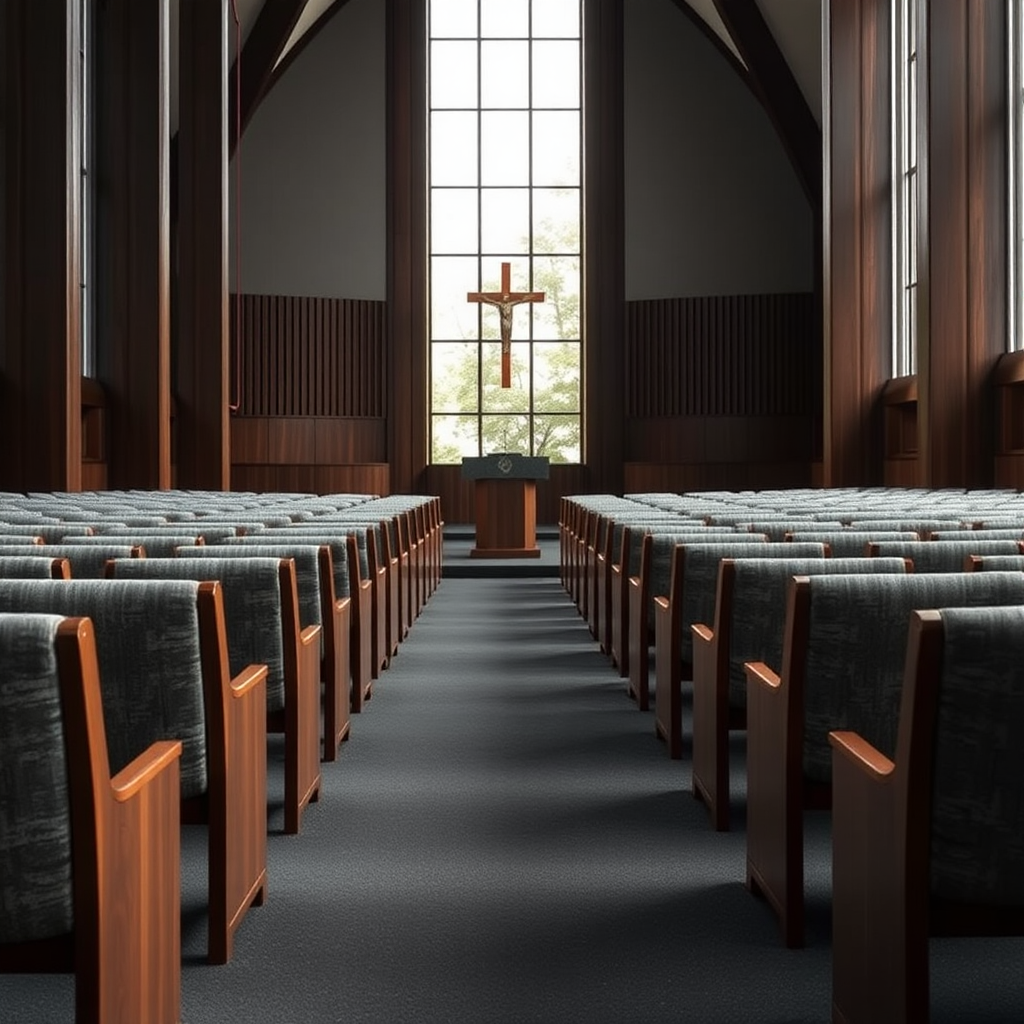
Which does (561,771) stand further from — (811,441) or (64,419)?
(811,441)

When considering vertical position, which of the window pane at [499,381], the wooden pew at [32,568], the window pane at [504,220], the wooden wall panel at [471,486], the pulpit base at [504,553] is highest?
the window pane at [504,220]

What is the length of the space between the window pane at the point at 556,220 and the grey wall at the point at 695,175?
2.38 ft

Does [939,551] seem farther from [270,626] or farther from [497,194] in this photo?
[497,194]

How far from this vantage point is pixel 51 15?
36.5 feet

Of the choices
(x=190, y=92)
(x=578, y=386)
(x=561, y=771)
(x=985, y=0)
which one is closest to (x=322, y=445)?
(x=578, y=386)

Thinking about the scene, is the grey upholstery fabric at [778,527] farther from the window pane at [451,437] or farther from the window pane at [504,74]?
the window pane at [504,74]

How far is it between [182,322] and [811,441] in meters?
8.33

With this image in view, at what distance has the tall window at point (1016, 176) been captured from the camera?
1106cm

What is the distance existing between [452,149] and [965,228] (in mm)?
8736

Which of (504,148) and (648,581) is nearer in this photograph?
(648,581)

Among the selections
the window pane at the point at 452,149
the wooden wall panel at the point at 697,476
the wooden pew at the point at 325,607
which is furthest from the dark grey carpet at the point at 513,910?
the window pane at the point at 452,149

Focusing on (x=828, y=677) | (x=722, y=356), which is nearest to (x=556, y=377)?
(x=722, y=356)

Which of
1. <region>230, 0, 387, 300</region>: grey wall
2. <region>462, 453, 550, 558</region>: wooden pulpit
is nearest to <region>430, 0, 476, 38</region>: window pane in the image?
<region>230, 0, 387, 300</region>: grey wall

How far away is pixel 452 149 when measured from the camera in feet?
60.4
